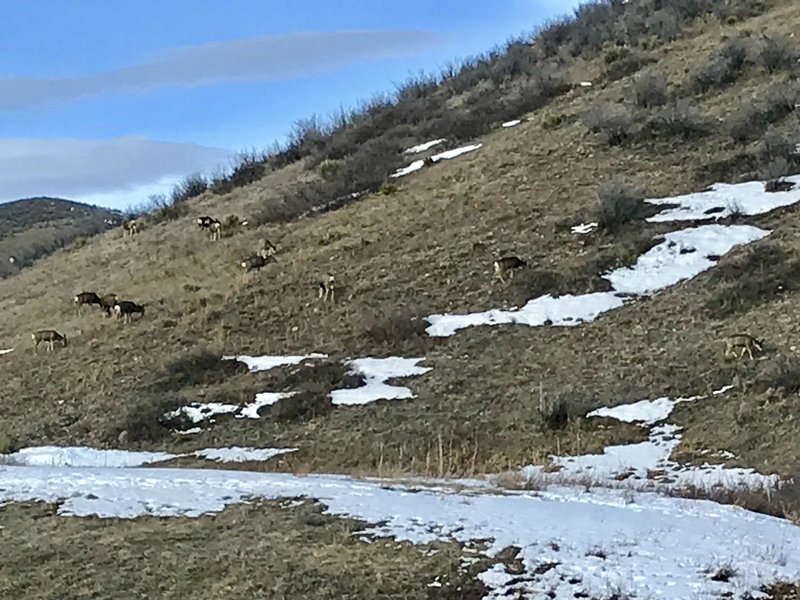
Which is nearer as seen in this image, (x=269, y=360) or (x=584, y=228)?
(x=269, y=360)

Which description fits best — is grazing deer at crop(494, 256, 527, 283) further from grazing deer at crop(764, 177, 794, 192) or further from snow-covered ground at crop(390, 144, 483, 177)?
snow-covered ground at crop(390, 144, 483, 177)

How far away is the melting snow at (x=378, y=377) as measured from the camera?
63.7 feet

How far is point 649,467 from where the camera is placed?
1412 centimetres

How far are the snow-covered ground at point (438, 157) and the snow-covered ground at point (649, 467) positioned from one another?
839 inches

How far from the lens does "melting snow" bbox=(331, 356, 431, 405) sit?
765 inches

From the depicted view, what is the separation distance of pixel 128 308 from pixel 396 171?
44.5 ft

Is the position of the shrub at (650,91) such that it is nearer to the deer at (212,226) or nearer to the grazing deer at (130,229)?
the deer at (212,226)

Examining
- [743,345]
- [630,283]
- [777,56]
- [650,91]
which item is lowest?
[743,345]

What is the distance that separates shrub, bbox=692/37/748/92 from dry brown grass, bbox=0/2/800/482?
0.73 metres

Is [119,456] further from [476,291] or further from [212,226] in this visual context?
[212,226]

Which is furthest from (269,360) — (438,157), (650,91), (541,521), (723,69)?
(723,69)

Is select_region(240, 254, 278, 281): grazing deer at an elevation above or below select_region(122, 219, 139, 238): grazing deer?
below

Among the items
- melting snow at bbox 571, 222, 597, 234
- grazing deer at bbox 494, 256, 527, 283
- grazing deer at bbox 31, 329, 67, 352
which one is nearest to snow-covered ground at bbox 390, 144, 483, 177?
melting snow at bbox 571, 222, 597, 234

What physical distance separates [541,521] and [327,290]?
1806 centimetres
